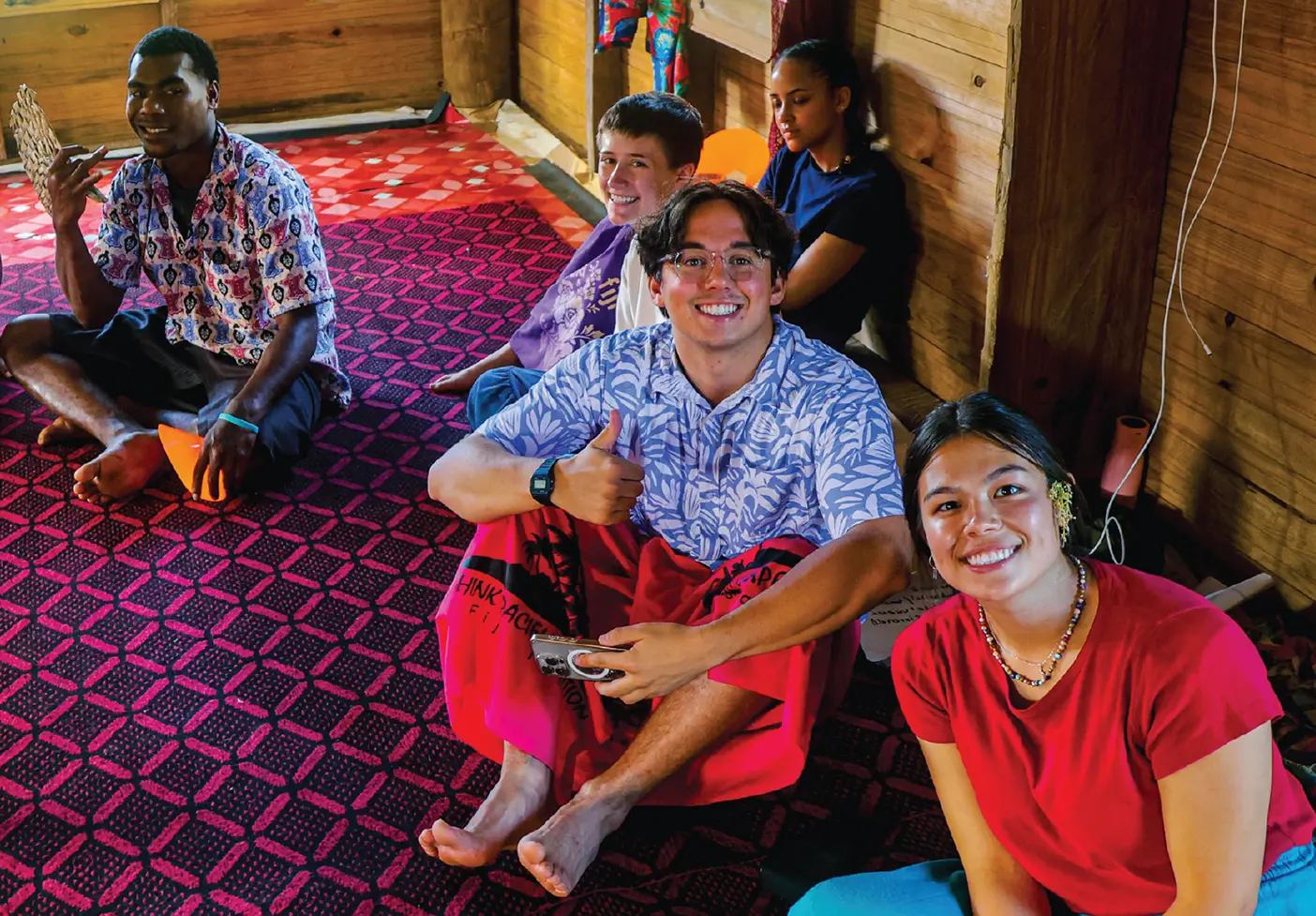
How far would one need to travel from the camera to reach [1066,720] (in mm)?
1302

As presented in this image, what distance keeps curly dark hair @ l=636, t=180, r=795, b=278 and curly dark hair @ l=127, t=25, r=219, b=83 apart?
1.41 meters

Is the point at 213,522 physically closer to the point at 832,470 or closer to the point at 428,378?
the point at 428,378

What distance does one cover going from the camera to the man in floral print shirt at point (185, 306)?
2721 mm

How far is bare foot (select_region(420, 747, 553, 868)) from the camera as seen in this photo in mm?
1709

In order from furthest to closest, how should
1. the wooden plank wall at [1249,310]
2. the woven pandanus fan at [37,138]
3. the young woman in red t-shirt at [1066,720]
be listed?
the woven pandanus fan at [37,138], the wooden plank wall at [1249,310], the young woman in red t-shirt at [1066,720]

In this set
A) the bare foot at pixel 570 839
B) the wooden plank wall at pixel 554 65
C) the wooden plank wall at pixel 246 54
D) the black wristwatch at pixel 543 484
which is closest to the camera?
the bare foot at pixel 570 839

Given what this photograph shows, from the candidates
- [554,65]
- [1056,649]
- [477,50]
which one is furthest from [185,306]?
[477,50]

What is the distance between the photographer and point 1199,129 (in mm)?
2146

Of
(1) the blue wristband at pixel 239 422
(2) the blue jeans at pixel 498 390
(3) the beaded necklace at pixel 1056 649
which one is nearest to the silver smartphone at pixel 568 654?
(3) the beaded necklace at pixel 1056 649

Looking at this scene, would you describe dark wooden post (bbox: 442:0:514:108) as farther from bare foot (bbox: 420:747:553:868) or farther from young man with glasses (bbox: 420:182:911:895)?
bare foot (bbox: 420:747:553:868)

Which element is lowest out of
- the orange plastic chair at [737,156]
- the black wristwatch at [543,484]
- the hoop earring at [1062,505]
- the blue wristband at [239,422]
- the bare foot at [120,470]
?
the bare foot at [120,470]

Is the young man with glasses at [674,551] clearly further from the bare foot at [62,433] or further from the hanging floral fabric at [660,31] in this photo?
the hanging floral fabric at [660,31]

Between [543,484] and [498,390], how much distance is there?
0.72 meters

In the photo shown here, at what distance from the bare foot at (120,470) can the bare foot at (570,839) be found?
4.71ft
